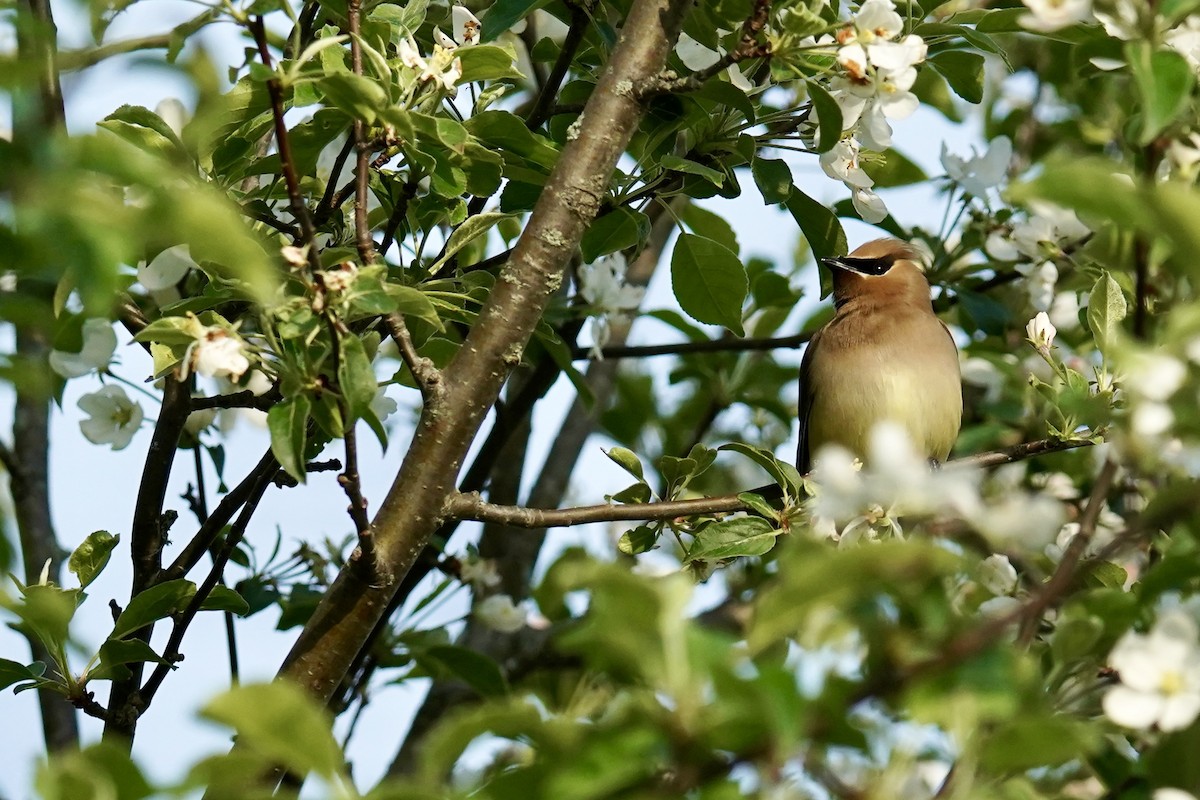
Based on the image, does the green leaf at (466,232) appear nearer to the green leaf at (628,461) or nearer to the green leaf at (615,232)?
the green leaf at (615,232)

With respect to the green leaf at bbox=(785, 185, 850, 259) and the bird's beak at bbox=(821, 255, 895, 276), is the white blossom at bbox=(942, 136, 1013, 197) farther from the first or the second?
the green leaf at bbox=(785, 185, 850, 259)

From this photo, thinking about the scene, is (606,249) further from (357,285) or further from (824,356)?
(824,356)

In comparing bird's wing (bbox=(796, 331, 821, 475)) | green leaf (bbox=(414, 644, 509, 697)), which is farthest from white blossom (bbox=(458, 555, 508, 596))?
bird's wing (bbox=(796, 331, 821, 475))

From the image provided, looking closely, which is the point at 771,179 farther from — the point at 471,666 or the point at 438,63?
the point at 471,666

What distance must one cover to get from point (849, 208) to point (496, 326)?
1942 mm

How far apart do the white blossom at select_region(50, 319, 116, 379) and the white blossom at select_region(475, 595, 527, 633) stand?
159 cm

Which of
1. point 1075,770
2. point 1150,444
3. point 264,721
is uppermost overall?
point 264,721

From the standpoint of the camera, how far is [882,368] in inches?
213

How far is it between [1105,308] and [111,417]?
2498 millimetres

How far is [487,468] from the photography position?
16.1ft

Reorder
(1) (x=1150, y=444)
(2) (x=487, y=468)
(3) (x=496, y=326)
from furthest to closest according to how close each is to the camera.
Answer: (2) (x=487, y=468), (3) (x=496, y=326), (1) (x=1150, y=444)

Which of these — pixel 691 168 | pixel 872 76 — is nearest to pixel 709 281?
pixel 691 168

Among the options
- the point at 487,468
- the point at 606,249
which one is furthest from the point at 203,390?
the point at 606,249

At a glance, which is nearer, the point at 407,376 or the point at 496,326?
the point at 496,326
